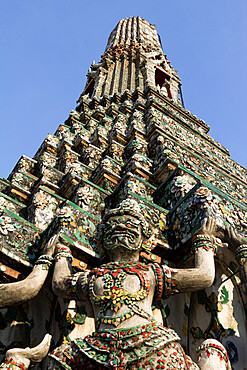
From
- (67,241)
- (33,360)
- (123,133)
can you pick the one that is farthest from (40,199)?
(123,133)

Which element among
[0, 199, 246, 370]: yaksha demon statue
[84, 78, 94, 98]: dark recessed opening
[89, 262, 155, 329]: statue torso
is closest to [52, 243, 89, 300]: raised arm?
[0, 199, 246, 370]: yaksha demon statue

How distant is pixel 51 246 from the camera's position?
5.54 m

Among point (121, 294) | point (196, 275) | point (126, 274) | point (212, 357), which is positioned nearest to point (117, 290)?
point (121, 294)

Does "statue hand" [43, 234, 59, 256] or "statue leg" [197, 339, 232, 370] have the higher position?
"statue hand" [43, 234, 59, 256]

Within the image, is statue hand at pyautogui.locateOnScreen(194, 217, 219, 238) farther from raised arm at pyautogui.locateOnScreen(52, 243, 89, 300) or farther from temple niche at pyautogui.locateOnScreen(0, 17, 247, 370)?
raised arm at pyautogui.locateOnScreen(52, 243, 89, 300)

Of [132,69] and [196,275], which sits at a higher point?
[132,69]

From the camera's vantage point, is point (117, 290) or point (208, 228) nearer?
point (117, 290)

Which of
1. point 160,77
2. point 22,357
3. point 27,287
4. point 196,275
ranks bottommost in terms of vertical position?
point 22,357

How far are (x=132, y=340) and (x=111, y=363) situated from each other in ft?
0.93

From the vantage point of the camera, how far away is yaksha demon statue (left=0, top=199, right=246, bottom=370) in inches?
165

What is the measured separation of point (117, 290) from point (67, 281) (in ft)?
2.17

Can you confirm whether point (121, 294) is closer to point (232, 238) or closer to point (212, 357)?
point (212, 357)

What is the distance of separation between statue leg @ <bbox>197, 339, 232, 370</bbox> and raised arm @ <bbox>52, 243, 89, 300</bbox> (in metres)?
1.36

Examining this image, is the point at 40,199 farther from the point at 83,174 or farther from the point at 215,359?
the point at 215,359
